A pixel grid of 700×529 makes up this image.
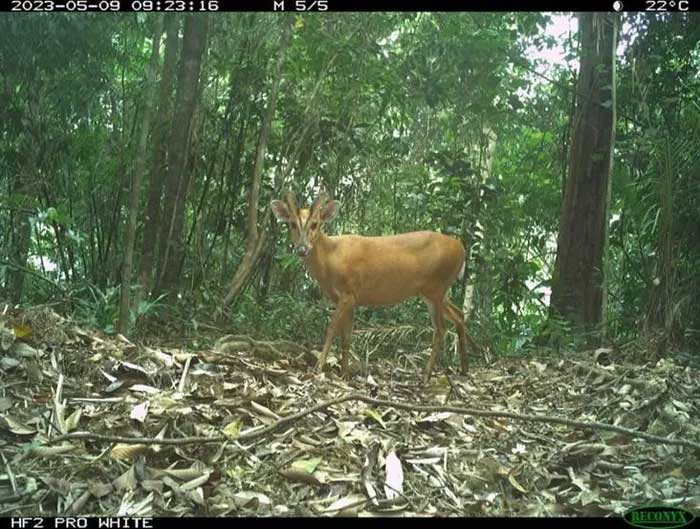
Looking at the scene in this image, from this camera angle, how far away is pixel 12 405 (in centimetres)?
279

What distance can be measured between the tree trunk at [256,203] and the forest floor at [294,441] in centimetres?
150

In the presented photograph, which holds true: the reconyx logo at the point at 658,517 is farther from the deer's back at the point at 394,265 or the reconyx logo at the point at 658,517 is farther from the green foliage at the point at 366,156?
the deer's back at the point at 394,265

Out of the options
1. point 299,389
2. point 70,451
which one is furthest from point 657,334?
point 70,451

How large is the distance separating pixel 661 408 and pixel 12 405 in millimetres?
2570

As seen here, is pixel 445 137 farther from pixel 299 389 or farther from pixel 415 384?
pixel 299 389

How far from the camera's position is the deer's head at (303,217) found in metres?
4.10

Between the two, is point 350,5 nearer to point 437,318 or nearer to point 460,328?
point 437,318

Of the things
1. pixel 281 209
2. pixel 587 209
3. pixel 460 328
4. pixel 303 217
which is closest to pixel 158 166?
pixel 281 209

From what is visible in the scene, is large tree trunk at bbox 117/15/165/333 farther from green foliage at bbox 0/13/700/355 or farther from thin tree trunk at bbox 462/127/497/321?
thin tree trunk at bbox 462/127/497/321

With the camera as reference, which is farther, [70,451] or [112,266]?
[112,266]

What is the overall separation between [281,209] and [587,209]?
2.22 metres

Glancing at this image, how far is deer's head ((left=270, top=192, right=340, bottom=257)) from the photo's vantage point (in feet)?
13.5

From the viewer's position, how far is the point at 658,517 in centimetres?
215

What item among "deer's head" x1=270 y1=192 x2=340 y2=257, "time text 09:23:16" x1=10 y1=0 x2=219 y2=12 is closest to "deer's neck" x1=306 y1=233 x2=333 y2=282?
"deer's head" x1=270 y1=192 x2=340 y2=257
